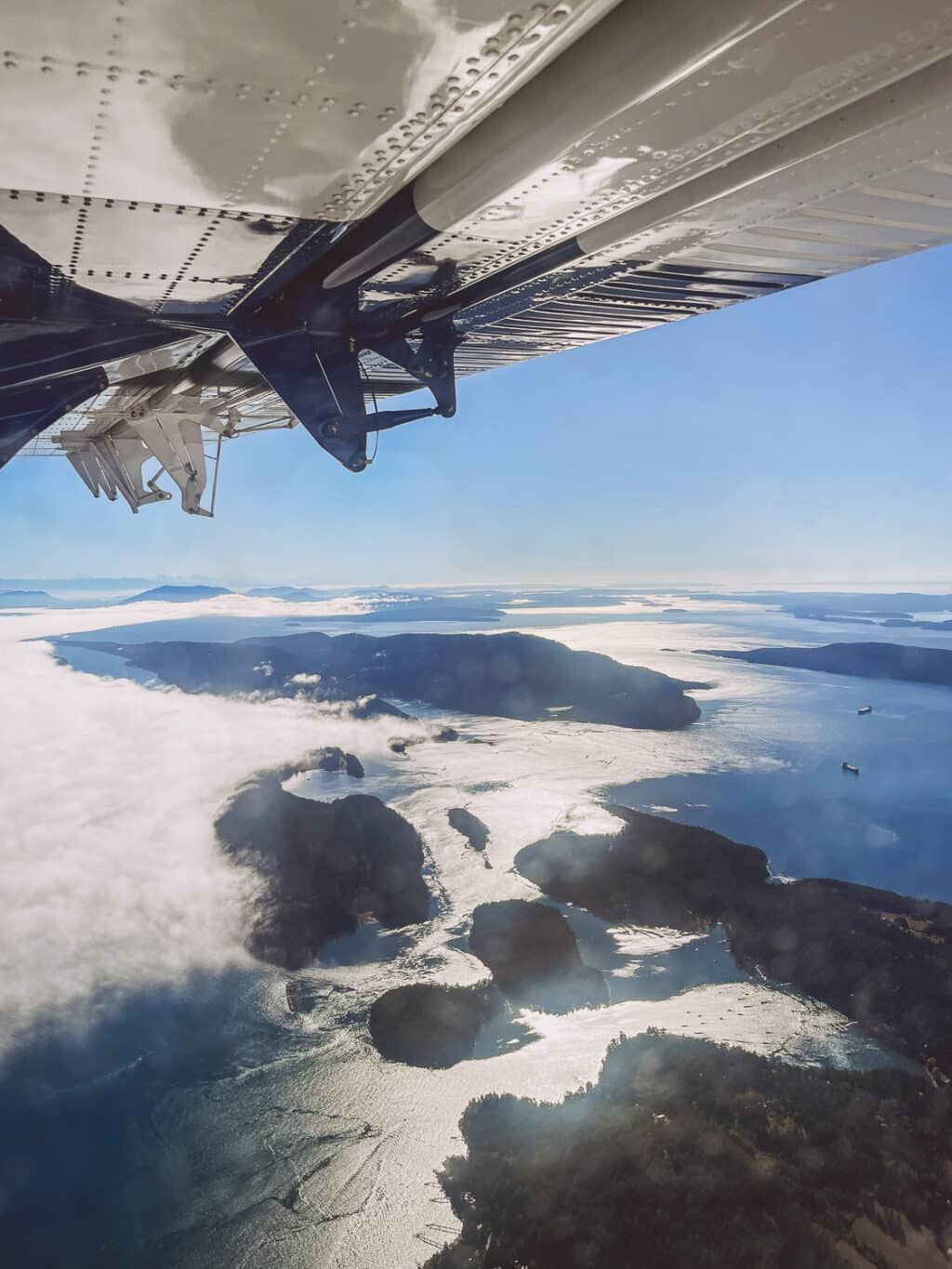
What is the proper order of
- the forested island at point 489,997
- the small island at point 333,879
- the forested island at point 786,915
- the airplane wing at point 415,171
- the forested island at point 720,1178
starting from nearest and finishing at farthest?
the airplane wing at point 415,171, the forested island at point 720,1178, the forested island at point 786,915, the forested island at point 489,997, the small island at point 333,879

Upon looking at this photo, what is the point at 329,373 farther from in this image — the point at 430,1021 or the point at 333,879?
the point at 333,879

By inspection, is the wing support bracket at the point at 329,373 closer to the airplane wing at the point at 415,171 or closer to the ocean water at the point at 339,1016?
the airplane wing at the point at 415,171

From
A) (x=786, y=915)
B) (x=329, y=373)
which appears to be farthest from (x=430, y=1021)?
(x=329, y=373)

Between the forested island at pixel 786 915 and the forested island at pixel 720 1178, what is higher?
the forested island at pixel 786 915

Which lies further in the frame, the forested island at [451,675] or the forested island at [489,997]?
the forested island at [451,675]

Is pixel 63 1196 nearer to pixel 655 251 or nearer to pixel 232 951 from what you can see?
pixel 232 951

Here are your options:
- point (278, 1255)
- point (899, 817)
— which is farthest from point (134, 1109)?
point (899, 817)

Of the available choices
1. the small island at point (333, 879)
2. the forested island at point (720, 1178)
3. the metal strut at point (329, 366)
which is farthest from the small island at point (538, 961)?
the metal strut at point (329, 366)

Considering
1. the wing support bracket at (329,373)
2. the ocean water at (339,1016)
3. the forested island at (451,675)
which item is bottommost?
the ocean water at (339,1016)
